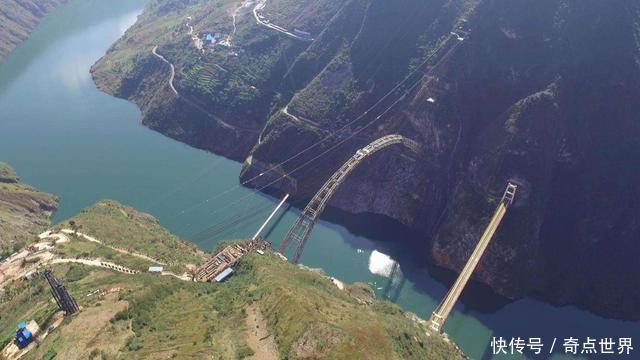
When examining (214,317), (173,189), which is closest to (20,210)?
(173,189)

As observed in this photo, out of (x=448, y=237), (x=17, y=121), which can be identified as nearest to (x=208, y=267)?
(x=448, y=237)

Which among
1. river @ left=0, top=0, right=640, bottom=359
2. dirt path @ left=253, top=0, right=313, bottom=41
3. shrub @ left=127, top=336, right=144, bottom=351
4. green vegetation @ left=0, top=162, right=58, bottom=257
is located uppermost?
dirt path @ left=253, top=0, right=313, bottom=41

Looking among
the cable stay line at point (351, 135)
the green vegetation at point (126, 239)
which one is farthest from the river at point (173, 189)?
the green vegetation at point (126, 239)

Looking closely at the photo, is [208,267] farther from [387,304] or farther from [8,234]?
[8,234]

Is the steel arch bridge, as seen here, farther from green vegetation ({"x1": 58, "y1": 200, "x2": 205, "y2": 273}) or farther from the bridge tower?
the bridge tower

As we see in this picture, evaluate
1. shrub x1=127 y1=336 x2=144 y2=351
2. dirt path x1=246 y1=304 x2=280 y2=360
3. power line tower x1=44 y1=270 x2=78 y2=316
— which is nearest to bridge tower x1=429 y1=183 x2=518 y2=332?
dirt path x1=246 y1=304 x2=280 y2=360

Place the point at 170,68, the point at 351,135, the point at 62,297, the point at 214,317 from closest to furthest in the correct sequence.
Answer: the point at 62,297
the point at 214,317
the point at 351,135
the point at 170,68

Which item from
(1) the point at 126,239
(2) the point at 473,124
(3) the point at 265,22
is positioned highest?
(3) the point at 265,22

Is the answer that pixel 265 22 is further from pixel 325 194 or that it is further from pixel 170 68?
pixel 325 194
